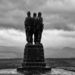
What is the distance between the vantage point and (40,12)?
2348cm

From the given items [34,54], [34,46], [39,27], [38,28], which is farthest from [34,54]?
[39,27]

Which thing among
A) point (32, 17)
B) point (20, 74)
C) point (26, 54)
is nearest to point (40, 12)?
point (32, 17)

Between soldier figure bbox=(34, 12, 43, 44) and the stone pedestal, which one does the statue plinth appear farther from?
soldier figure bbox=(34, 12, 43, 44)

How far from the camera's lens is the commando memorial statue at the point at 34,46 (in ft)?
73.9

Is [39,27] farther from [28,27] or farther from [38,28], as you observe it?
[28,27]

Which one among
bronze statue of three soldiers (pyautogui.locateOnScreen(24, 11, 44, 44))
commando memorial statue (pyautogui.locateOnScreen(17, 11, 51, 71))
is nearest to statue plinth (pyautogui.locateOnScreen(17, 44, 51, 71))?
commando memorial statue (pyautogui.locateOnScreen(17, 11, 51, 71))

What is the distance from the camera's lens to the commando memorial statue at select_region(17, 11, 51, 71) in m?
22.5

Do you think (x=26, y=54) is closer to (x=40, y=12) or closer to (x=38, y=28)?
(x=38, y=28)

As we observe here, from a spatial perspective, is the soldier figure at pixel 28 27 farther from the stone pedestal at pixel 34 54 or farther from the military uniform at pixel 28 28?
the stone pedestal at pixel 34 54

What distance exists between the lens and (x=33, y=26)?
78.0 ft

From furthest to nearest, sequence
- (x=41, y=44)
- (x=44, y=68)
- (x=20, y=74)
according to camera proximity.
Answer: (x=41, y=44)
(x=44, y=68)
(x=20, y=74)

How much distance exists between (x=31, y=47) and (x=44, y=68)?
8.55 feet

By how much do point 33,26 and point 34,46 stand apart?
2147 mm

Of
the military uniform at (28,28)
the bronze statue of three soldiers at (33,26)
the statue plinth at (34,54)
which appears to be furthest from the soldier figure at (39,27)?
the statue plinth at (34,54)
